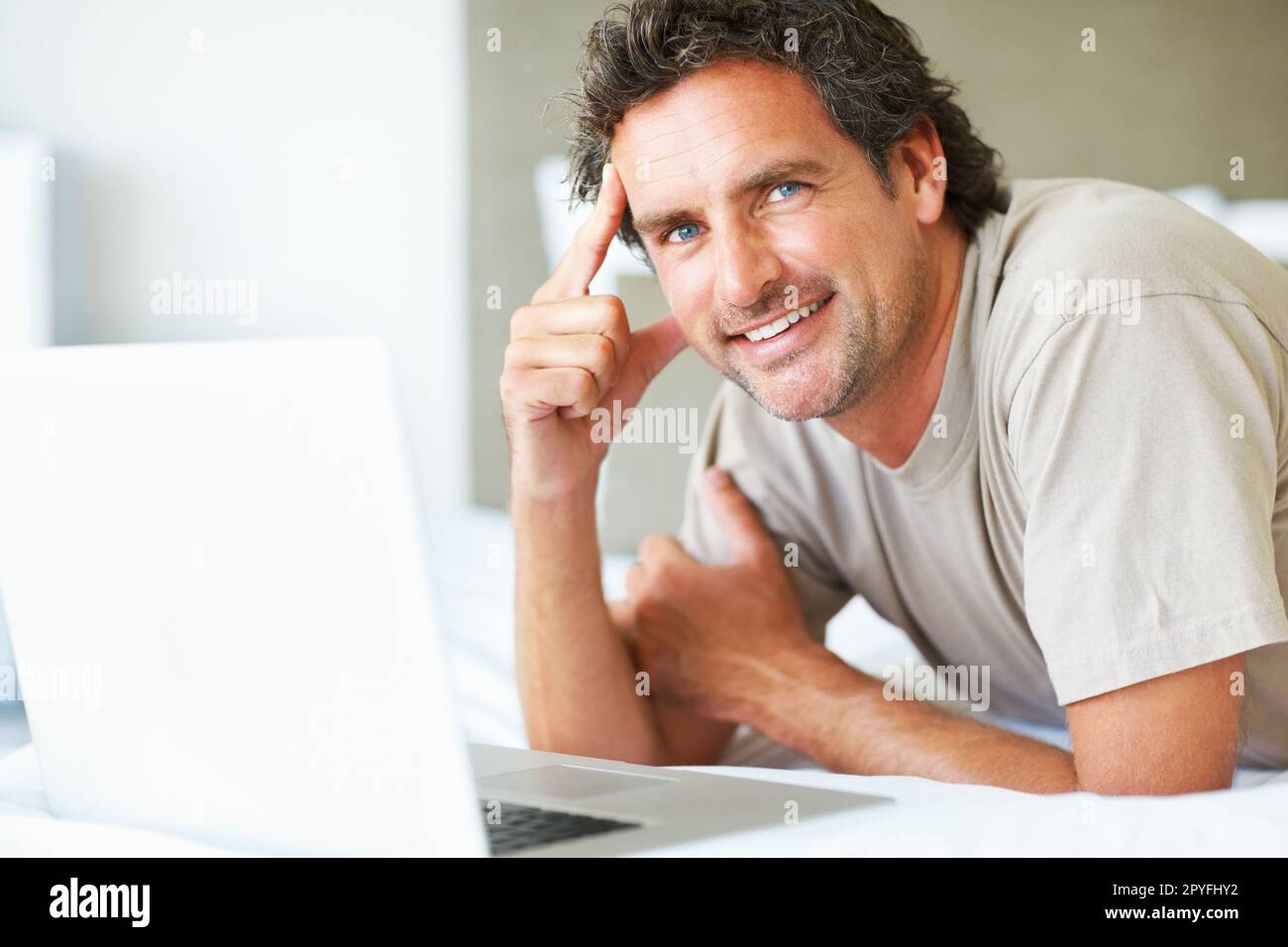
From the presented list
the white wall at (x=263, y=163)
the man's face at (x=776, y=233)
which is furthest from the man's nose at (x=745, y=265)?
the white wall at (x=263, y=163)

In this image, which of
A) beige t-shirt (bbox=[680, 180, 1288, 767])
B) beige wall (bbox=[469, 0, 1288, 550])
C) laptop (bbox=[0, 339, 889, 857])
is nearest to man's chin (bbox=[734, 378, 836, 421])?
beige t-shirt (bbox=[680, 180, 1288, 767])

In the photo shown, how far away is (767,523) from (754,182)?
455 millimetres

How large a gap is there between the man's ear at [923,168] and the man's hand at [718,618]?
0.39m

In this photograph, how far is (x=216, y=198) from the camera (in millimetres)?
2791

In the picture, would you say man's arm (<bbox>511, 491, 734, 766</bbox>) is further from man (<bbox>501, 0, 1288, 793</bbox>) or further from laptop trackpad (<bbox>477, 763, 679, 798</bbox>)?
laptop trackpad (<bbox>477, 763, 679, 798</bbox>)

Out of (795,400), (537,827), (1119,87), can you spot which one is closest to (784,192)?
(795,400)

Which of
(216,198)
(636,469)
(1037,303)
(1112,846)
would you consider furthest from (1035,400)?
(216,198)

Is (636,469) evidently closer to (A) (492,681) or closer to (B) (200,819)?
(A) (492,681)

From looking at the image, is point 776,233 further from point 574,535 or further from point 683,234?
point 574,535

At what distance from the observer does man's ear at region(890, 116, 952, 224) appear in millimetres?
1257

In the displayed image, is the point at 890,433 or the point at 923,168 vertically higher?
the point at 923,168

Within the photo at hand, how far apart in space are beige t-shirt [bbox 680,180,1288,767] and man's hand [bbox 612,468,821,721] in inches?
8.9

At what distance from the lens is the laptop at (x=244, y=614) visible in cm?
60

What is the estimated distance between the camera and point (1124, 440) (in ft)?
3.07
